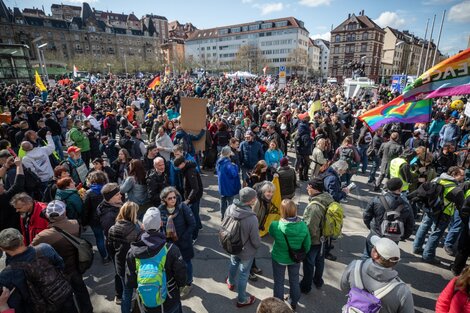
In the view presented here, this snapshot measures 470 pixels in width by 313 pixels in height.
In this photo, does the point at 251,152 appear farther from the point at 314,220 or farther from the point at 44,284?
the point at 44,284

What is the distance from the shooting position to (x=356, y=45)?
7231cm

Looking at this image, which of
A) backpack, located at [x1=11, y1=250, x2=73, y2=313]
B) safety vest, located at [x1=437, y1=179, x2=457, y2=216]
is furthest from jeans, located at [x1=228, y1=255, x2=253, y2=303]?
safety vest, located at [x1=437, y1=179, x2=457, y2=216]

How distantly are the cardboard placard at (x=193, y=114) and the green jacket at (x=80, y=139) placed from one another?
2.92 metres

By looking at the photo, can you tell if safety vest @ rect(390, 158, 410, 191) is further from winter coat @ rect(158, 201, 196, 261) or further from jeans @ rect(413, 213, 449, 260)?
winter coat @ rect(158, 201, 196, 261)

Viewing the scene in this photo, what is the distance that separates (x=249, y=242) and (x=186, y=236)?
0.89 meters

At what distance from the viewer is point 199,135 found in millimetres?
7961

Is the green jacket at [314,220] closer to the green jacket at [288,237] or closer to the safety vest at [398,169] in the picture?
the green jacket at [288,237]

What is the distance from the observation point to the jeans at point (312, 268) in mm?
3867

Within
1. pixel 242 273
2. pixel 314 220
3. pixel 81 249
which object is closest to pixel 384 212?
pixel 314 220

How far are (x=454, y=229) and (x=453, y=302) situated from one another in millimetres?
3077

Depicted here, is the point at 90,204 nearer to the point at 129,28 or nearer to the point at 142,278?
the point at 142,278

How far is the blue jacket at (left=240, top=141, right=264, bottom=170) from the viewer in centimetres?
695

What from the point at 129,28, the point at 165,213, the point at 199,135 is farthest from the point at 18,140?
the point at 129,28

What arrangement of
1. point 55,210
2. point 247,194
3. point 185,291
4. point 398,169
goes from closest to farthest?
point 55,210 < point 247,194 < point 185,291 < point 398,169
